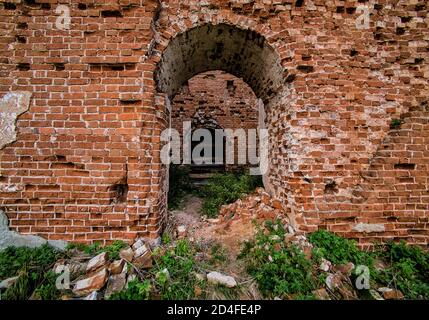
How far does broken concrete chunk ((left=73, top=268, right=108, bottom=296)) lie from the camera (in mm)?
1858

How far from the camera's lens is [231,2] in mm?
2486

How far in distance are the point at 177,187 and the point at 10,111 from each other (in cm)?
333

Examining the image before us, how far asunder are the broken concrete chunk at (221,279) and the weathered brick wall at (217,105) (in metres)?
4.82

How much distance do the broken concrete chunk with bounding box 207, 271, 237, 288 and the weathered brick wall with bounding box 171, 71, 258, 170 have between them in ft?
15.8

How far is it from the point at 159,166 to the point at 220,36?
77.9 inches

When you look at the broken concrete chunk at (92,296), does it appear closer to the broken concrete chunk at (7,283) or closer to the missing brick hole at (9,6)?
the broken concrete chunk at (7,283)

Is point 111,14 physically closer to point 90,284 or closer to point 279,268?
point 90,284

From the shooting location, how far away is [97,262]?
2.05 metres

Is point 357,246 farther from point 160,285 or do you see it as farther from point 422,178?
point 160,285

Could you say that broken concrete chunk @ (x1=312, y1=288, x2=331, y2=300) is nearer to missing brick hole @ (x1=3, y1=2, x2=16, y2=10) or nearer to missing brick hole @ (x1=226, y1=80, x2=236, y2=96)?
missing brick hole @ (x1=3, y1=2, x2=16, y2=10)

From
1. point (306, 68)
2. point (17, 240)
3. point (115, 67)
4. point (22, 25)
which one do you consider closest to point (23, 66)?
point (22, 25)

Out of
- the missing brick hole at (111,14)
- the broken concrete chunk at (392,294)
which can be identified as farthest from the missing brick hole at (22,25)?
the broken concrete chunk at (392,294)

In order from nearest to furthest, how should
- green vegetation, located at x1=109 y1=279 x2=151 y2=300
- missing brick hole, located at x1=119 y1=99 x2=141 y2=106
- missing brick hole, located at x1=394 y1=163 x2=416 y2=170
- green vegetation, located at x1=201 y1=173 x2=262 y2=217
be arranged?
green vegetation, located at x1=109 y1=279 x2=151 y2=300 → missing brick hole, located at x1=119 y1=99 x2=141 y2=106 → missing brick hole, located at x1=394 y1=163 x2=416 y2=170 → green vegetation, located at x1=201 y1=173 x2=262 y2=217

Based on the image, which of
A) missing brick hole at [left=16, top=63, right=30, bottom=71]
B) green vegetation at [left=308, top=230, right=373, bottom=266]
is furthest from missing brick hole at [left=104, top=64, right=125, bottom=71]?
green vegetation at [left=308, top=230, right=373, bottom=266]
